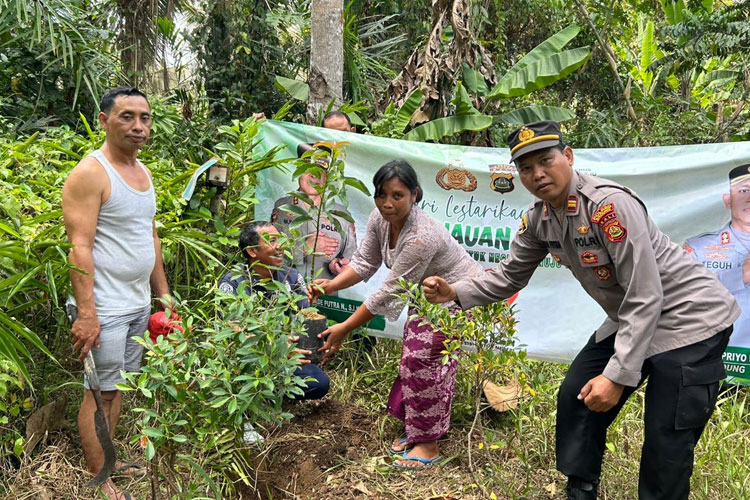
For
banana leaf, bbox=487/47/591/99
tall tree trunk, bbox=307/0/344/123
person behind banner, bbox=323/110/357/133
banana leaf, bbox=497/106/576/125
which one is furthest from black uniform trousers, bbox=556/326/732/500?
banana leaf, bbox=497/106/576/125

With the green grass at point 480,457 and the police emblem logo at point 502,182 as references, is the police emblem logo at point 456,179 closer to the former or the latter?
the police emblem logo at point 502,182

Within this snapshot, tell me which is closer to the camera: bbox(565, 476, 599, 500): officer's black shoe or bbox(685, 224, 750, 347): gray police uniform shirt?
bbox(565, 476, 599, 500): officer's black shoe

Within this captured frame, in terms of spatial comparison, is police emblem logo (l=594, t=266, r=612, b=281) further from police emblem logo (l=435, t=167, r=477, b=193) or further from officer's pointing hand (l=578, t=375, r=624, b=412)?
police emblem logo (l=435, t=167, r=477, b=193)

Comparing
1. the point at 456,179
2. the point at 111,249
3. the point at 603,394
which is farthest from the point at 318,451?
the point at 456,179

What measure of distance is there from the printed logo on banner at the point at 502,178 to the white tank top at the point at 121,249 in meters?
2.18

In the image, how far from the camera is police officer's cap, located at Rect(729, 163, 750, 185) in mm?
3631

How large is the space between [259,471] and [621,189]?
1.94 meters

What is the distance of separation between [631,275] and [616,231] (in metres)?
0.16

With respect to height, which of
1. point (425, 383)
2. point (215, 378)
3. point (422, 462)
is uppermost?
point (215, 378)

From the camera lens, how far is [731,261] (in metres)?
3.67

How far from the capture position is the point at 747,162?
3.62 metres

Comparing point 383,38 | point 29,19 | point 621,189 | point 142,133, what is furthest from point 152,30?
point 621,189

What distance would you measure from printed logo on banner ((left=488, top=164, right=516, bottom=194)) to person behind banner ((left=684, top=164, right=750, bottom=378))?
1.24 m

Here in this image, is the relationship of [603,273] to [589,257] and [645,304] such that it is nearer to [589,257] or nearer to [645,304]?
[589,257]
